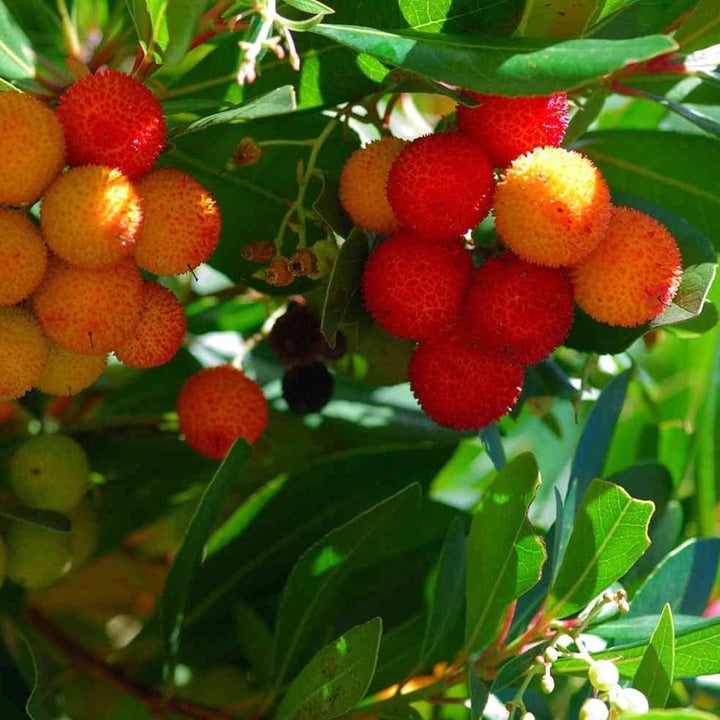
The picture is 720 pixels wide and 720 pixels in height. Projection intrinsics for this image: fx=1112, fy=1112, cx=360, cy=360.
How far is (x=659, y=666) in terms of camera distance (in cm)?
105

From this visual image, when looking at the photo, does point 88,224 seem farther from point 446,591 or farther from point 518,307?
point 446,591

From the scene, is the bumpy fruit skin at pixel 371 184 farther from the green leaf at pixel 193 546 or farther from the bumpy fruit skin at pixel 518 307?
the green leaf at pixel 193 546

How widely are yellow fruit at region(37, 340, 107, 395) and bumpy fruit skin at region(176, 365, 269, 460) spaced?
0.19 metres

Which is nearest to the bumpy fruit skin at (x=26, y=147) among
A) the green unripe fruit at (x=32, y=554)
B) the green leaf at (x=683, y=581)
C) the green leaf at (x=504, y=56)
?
the green leaf at (x=504, y=56)

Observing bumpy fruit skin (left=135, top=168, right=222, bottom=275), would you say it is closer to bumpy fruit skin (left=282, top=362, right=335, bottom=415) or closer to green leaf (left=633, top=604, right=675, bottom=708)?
bumpy fruit skin (left=282, top=362, right=335, bottom=415)

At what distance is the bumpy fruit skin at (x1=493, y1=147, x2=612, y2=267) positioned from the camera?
3.60 feet

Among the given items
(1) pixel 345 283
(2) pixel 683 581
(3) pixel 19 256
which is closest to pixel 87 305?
(3) pixel 19 256

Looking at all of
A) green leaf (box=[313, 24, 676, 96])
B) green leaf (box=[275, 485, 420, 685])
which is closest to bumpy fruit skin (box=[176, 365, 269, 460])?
green leaf (box=[275, 485, 420, 685])

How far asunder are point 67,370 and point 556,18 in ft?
2.08

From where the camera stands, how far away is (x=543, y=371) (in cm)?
148

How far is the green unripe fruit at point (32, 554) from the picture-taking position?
54.5 inches

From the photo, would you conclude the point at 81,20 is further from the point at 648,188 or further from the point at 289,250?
the point at 648,188

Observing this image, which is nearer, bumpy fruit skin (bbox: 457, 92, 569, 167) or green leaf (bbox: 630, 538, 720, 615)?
bumpy fruit skin (bbox: 457, 92, 569, 167)

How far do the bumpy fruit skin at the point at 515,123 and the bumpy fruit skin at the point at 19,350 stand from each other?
1.64 ft
